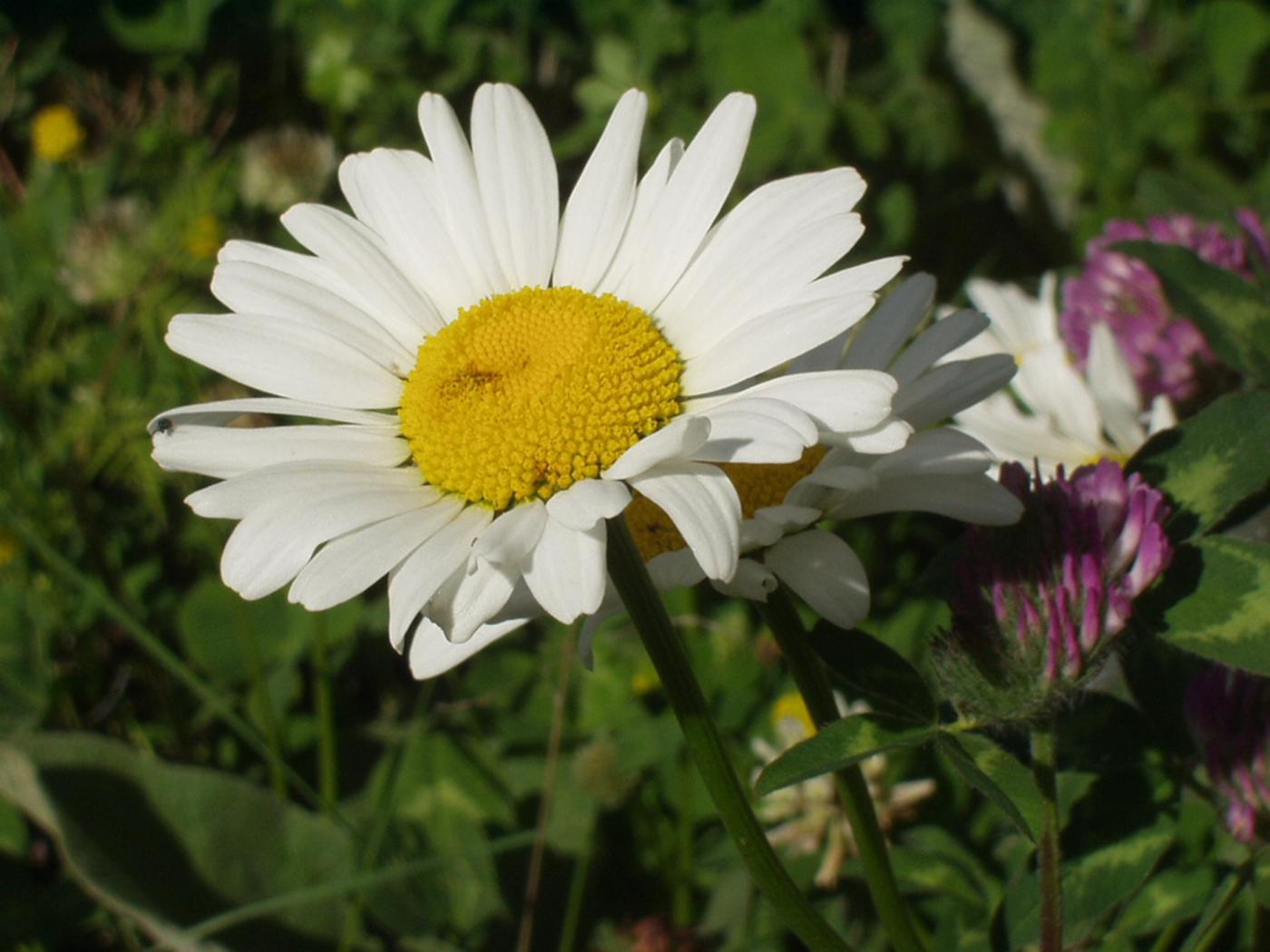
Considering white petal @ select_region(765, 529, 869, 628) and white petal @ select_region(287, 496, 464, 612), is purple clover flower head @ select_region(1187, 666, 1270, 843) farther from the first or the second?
white petal @ select_region(287, 496, 464, 612)

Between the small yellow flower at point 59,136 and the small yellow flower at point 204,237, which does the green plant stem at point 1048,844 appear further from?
the small yellow flower at point 59,136

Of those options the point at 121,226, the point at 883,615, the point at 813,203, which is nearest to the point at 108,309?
the point at 121,226

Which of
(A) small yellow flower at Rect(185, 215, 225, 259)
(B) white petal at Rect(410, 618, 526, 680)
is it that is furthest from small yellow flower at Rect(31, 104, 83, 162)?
(B) white petal at Rect(410, 618, 526, 680)

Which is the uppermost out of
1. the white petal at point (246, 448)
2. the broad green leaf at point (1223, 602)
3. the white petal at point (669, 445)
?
the white petal at point (246, 448)

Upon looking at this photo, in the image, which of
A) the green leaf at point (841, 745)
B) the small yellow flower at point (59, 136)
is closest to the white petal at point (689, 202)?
the green leaf at point (841, 745)

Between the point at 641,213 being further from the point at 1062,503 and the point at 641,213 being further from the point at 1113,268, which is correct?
the point at 1113,268
